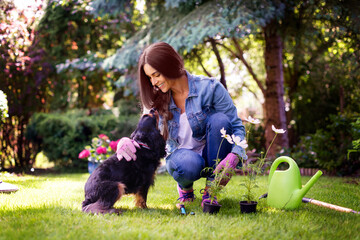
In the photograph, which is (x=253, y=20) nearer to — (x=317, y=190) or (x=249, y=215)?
(x=317, y=190)

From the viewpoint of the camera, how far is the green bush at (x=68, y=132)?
6020 mm

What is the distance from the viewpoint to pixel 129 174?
262cm

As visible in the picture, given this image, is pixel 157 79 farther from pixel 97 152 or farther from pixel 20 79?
pixel 20 79

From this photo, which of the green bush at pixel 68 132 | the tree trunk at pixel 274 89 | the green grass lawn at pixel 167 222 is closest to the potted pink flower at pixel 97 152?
the green bush at pixel 68 132

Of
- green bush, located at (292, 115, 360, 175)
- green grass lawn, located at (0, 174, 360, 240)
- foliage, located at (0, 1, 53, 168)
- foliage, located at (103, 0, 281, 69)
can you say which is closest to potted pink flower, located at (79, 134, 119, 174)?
foliage, located at (103, 0, 281, 69)

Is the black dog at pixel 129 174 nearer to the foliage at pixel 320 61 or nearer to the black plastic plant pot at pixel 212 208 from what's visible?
the black plastic plant pot at pixel 212 208

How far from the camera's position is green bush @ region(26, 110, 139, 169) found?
602cm

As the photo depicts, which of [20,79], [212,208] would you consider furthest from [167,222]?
[20,79]

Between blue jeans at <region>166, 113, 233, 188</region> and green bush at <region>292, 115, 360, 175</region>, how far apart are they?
306cm

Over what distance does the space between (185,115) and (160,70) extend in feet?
1.53

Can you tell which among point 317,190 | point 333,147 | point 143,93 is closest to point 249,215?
point 143,93

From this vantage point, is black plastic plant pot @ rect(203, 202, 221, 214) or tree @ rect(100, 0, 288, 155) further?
tree @ rect(100, 0, 288, 155)

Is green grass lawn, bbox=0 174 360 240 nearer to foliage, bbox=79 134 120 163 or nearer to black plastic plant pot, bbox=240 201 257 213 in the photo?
black plastic plant pot, bbox=240 201 257 213

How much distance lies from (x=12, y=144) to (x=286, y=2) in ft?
17.9
